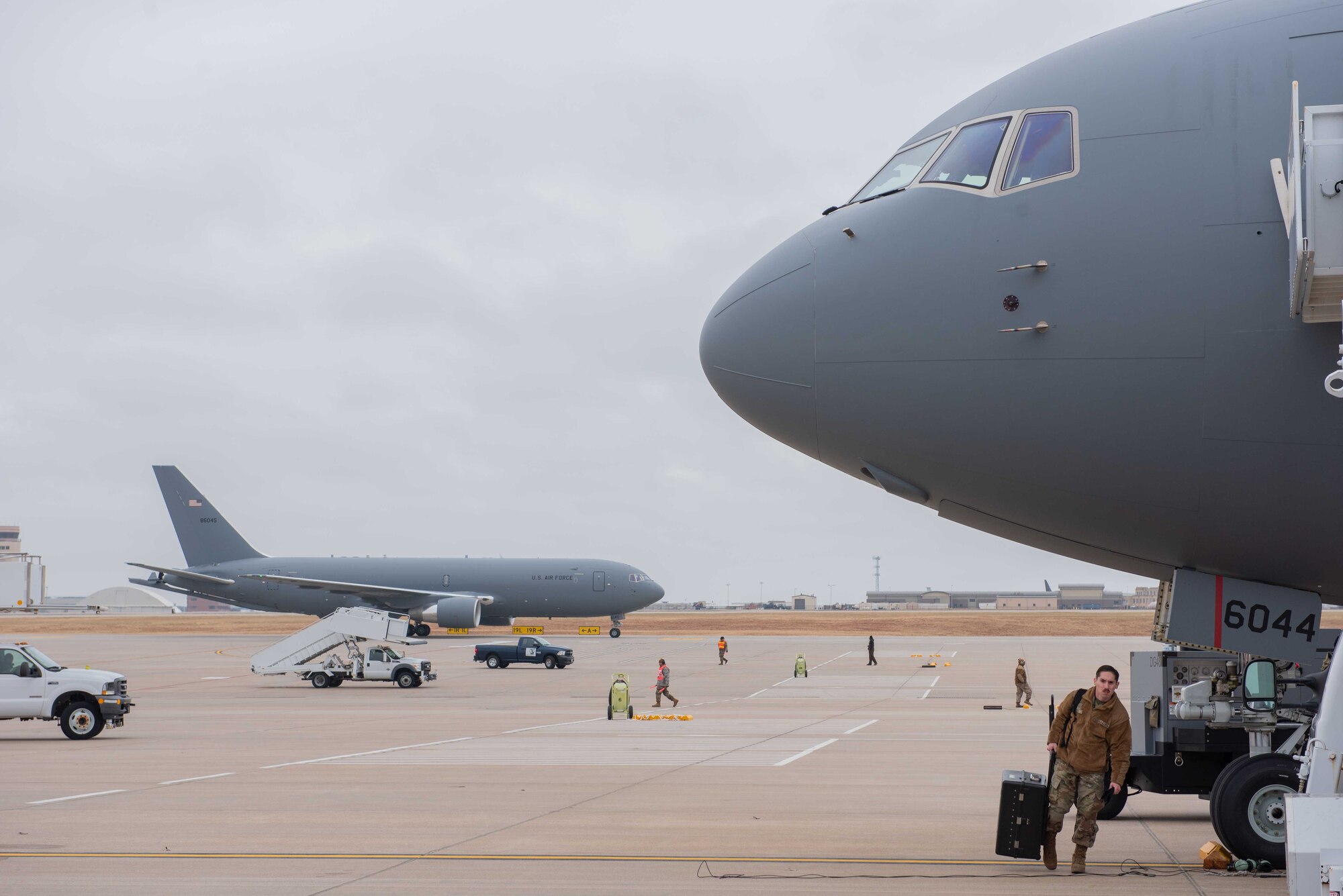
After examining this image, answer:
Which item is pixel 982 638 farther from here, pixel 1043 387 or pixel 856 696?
pixel 1043 387

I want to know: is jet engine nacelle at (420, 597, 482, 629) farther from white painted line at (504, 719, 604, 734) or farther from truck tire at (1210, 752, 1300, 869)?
truck tire at (1210, 752, 1300, 869)

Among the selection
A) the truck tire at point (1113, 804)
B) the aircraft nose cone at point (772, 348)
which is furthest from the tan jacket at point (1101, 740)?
the aircraft nose cone at point (772, 348)

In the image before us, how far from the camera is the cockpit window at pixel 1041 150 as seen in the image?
337 inches

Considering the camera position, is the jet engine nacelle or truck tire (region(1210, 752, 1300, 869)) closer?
truck tire (region(1210, 752, 1300, 869))

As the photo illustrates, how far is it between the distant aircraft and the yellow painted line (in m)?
53.5

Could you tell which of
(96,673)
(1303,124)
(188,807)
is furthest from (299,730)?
(1303,124)

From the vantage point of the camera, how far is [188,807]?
1433 cm

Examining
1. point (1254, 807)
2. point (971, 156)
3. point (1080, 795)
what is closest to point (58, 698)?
point (1080, 795)

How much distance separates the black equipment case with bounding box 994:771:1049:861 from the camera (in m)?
10.4

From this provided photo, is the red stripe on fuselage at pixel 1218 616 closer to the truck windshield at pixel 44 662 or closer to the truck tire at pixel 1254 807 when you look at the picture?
the truck tire at pixel 1254 807

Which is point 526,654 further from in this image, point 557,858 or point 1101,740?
point 1101,740

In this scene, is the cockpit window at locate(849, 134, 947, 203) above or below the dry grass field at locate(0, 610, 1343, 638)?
above

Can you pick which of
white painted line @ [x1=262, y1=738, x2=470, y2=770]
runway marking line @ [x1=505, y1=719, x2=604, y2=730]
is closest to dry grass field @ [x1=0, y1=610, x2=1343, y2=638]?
runway marking line @ [x1=505, y1=719, x2=604, y2=730]

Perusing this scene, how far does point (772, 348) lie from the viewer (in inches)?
352
